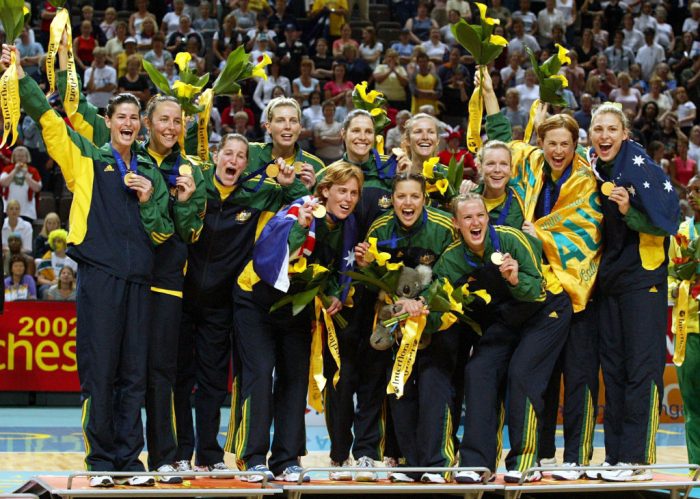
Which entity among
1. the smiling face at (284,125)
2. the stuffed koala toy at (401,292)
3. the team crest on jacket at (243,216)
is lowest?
the stuffed koala toy at (401,292)

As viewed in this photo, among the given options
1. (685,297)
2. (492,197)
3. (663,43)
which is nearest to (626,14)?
(663,43)

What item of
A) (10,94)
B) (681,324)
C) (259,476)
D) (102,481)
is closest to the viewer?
(102,481)

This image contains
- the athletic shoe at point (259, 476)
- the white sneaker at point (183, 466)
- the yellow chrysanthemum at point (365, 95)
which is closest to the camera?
the athletic shoe at point (259, 476)

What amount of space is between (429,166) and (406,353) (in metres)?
1.25

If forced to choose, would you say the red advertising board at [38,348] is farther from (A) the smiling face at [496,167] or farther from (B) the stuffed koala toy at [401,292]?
(A) the smiling face at [496,167]

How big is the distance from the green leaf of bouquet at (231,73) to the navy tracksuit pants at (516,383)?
96.3 inches

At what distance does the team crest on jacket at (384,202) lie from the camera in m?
7.61

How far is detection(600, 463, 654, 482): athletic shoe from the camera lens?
23.2 ft

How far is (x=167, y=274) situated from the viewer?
705 centimetres

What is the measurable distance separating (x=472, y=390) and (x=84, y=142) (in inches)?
111

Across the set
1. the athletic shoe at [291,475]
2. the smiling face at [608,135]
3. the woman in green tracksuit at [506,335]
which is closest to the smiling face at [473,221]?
the woman in green tracksuit at [506,335]

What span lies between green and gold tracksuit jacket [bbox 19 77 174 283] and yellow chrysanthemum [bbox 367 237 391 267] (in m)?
1.22

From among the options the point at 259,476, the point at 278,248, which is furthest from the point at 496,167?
the point at 259,476

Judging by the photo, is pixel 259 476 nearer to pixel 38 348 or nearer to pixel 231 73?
pixel 231 73
